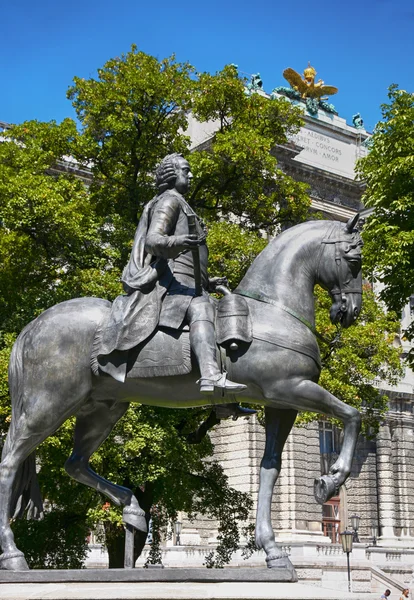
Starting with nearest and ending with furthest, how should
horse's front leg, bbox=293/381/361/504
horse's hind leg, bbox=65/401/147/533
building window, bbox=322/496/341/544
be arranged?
horse's front leg, bbox=293/381/361/504 < horse's hind leg, bbox=65/401/147/533 < building window, bbox=322/496/341/544

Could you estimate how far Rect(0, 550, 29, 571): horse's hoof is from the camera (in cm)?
799

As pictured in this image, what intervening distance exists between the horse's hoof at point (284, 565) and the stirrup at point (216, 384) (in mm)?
1611

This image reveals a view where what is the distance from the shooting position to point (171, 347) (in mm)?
8586

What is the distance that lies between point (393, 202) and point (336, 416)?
1679 centimetres

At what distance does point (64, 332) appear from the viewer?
876cm

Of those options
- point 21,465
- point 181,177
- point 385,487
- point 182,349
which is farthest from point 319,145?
point 21,465

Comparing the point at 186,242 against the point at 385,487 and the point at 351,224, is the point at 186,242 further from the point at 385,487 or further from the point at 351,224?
the point at 385,487

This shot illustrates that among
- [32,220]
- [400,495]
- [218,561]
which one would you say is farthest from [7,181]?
[400,495]

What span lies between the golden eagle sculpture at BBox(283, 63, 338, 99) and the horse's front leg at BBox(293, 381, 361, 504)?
45.1 meters

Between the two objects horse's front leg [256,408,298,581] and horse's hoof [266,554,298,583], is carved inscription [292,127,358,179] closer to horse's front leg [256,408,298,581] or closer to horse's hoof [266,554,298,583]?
horse's front leg [256,408,298,581]

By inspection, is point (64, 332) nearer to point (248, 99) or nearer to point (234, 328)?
point (234, 328)

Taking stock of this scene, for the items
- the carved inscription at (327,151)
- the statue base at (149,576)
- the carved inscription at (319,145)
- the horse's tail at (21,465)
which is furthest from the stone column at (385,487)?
the statue base at (149,576)

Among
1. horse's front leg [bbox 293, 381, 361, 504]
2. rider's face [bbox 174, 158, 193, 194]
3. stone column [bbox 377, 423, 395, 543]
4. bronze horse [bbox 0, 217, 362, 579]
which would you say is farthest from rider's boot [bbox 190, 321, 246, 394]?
stone column [bbox 377, 423, 395, 543]

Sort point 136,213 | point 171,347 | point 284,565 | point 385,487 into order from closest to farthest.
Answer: point 284,565 → point 171,347 → point 136,213 → point 385,487
